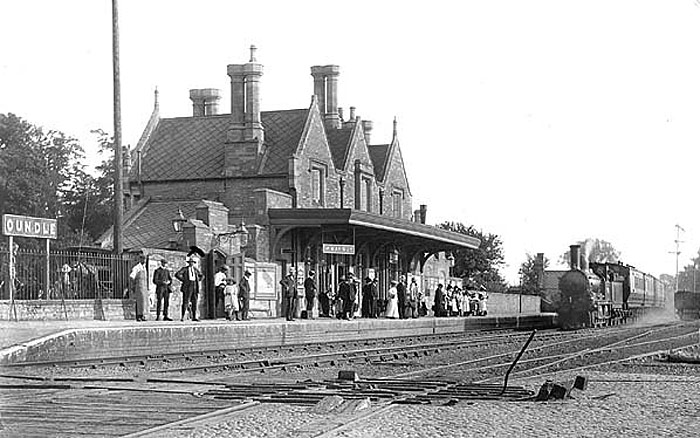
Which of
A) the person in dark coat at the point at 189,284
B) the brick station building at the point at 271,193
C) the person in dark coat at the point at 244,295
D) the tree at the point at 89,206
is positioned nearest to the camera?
the person in dark coat at the point at 189,284

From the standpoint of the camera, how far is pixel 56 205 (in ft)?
184

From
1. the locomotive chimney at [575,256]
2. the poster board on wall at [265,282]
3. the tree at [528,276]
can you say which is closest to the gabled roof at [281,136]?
the poster board on wall at [265,282]

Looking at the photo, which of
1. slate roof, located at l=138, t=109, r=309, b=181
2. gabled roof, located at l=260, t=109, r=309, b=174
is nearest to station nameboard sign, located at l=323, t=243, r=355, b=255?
gabled roof, located at l=260, t=109, r=309, b=174

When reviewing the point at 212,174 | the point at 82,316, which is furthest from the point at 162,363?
the point at 212,174

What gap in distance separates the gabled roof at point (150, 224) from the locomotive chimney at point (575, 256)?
13.9 m

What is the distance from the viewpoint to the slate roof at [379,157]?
51094mm

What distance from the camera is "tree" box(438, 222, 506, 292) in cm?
6706

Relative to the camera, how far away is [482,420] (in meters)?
9.52

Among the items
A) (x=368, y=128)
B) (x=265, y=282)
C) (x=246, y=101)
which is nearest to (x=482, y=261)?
(x=368, y=128)

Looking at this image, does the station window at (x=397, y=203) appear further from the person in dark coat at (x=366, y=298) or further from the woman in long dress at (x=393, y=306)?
the woman in long dress at (x=393, y=306)

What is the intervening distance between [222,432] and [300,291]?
94.7ft

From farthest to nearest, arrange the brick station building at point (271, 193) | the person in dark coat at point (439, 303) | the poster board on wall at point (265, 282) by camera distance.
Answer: the person in dark coat at point (439, 303)
the brick station building at point (271, 193)
the poster board on wall at point (265, 282)

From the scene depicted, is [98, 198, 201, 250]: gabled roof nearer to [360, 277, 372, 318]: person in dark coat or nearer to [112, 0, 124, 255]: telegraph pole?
[360, 277, 372, 318]: person in dark coat

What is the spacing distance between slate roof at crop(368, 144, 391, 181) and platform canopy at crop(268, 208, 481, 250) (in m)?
6.84
